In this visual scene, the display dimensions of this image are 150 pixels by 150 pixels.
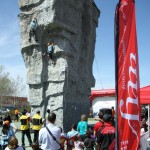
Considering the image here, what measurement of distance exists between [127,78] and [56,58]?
11.0 metres

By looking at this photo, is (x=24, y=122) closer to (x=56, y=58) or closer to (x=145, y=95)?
(x=56, y=58)

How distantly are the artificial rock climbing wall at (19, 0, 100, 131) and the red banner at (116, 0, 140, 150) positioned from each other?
33.4ft

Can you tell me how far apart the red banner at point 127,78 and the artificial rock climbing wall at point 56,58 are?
10.2 metres

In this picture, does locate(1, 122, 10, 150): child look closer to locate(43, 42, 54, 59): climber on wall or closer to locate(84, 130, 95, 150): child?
locate(84, 130, 95, 150): child

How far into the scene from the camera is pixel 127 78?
10.1 ft

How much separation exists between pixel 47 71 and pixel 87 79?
10.0 feet

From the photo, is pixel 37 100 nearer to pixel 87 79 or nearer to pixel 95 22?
pixel 87 79

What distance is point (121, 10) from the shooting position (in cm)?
303

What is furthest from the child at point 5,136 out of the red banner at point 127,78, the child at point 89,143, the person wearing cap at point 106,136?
the red banner at point 127,78

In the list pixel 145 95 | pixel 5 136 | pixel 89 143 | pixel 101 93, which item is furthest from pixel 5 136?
pixel 101 93

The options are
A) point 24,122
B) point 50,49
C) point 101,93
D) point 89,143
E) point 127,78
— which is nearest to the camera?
point 127,78

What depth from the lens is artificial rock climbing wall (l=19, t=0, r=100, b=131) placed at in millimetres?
13531

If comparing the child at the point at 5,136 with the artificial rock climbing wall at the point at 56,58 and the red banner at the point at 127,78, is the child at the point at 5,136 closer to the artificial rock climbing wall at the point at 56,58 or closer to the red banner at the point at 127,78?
the red banner at the point at 127,78

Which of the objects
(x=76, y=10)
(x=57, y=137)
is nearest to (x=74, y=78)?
(x=76, y=10)
